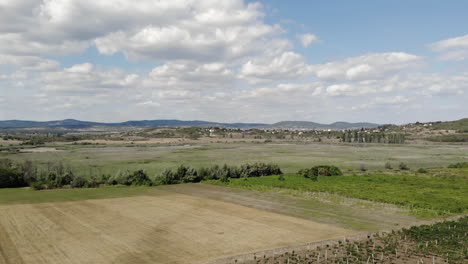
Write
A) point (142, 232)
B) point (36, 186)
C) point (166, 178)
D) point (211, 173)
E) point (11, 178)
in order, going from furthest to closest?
1. point (211, 173)
2. point (166, 178)
3. point (11, 178)
4. point (36, 186)
5. point (142, 232)

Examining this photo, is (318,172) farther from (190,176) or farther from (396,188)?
(190,176)

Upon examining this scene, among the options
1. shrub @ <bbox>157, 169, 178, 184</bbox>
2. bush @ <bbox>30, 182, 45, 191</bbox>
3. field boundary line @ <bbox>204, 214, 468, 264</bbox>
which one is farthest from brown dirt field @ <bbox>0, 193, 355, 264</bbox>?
shrub @ <bbox>157, 169, 178, 184</bbox>

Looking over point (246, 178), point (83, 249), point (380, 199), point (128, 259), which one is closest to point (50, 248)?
point (83, 249)

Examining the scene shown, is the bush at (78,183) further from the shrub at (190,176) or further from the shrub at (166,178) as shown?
the shrub at (190,176)

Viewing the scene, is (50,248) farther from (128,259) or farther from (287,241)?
(287,241)

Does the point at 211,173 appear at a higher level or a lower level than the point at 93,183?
higher

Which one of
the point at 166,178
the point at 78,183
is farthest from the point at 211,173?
the point at 78,183

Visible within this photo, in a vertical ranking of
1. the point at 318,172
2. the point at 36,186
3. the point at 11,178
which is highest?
the point at 11,178
